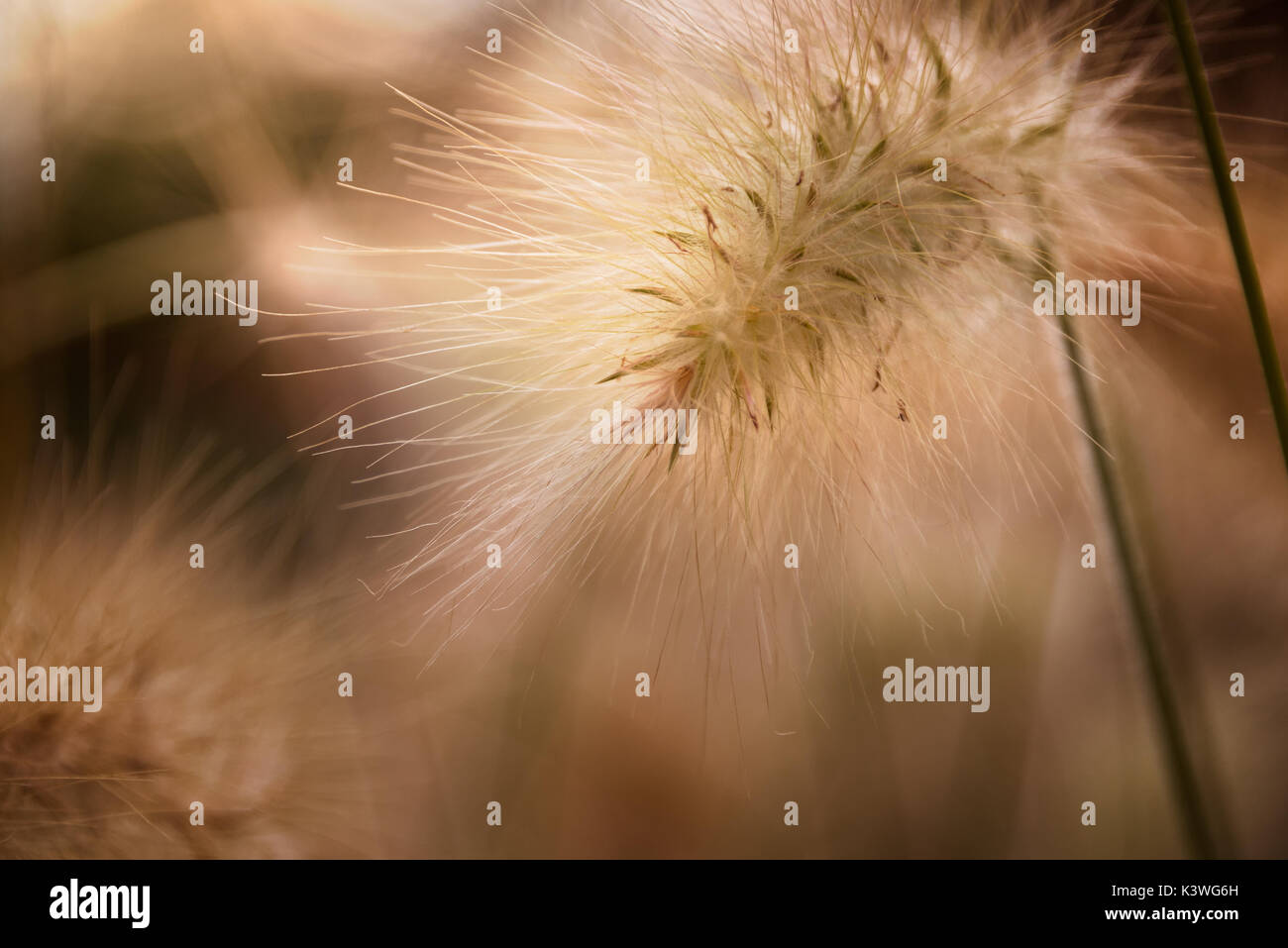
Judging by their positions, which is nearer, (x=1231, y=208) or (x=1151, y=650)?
(x=1231, y=208)

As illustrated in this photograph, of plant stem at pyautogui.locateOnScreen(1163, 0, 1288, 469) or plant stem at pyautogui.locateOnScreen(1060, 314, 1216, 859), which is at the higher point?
plant stem at pyautogui.locateOnScreen(1163, 0, 1288, 469)

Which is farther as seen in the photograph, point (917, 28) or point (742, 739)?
point (742, 739)

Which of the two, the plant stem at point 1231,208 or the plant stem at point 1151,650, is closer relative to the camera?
the plant stem at point 1231,208

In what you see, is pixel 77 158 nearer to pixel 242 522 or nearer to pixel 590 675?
pixel 242 522

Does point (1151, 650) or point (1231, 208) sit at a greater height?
point (1231, 208)

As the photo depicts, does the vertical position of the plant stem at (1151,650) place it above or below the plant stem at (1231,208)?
below

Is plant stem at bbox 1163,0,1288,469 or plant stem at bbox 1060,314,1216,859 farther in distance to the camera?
plant stem at bbox 1060,314,1216,859

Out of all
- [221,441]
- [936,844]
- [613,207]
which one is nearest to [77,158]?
[221,441]
